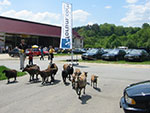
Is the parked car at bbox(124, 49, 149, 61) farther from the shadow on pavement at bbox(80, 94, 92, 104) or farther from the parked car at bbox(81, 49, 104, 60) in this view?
the shadow on pavement at bbox(80, 94, 92, 104)

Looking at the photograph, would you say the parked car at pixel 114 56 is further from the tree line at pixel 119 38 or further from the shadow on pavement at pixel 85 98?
the tree line at pixel 119 38

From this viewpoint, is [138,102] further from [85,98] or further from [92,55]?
[92,55]

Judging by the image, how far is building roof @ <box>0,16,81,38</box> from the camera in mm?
45022

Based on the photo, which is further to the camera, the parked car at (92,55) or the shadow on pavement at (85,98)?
the parked car at (92,55)

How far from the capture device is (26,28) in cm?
4938

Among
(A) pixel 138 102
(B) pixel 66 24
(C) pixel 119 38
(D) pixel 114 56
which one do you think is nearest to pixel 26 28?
(D) pixel 114 56

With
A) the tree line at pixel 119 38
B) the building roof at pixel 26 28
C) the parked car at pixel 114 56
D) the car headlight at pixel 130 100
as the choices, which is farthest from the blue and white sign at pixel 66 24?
the tree line at pixel 119 38

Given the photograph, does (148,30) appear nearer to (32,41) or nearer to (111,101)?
(32,41)

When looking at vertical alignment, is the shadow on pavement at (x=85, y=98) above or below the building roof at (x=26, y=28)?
below

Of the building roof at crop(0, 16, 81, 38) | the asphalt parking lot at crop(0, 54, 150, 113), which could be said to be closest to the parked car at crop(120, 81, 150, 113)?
the asphalt parking lot at crop(0, 54, 150, 113)

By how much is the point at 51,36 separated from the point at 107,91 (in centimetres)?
4817

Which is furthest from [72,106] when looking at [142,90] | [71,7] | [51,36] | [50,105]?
[51,36]

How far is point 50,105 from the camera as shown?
543 centimetres

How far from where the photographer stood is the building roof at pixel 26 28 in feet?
148
